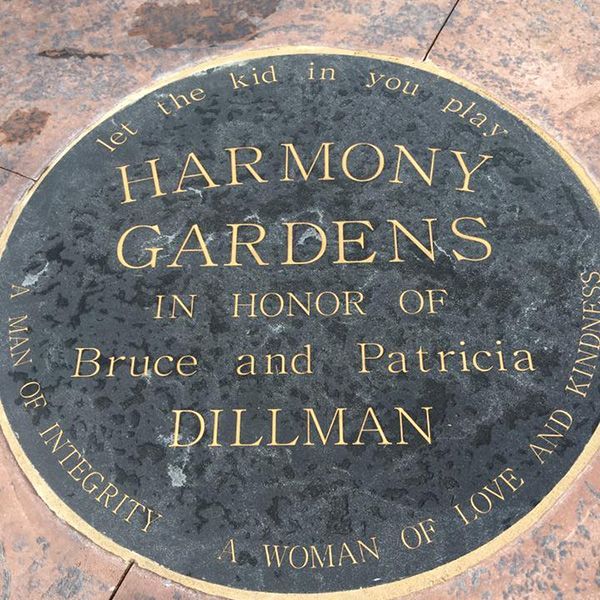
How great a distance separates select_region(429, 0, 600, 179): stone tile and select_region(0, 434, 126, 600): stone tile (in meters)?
2.17

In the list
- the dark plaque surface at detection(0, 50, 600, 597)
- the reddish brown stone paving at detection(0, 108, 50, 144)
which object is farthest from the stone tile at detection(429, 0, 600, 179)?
the reddish brown stone paving at detection(0, 108, 50, 144)

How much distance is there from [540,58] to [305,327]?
156 centimetres

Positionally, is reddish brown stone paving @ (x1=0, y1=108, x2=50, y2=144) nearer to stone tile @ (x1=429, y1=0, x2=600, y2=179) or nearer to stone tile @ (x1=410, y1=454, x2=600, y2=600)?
stone tile @ (x1=429, y1=0, x2=600, y2=179)

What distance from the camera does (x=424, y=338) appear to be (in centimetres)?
274

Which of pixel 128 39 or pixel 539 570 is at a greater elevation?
pixel 128 39

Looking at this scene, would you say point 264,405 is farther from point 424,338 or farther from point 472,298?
point 472,298

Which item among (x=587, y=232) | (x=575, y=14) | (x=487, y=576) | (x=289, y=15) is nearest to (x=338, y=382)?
(x=487, y=576)

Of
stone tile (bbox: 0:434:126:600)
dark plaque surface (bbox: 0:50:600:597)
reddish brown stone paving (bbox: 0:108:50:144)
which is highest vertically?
A: reddish brown stone paving (bbox: 0:108:50:144)

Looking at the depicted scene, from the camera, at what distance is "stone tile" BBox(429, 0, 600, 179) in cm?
318

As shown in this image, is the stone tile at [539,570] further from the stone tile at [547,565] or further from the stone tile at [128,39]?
the stone tile at [128,39]

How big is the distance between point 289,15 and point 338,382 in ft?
5.68

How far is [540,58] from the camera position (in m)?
3.39

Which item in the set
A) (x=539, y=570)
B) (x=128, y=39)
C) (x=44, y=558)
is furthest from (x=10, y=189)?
(x=539, y=570)

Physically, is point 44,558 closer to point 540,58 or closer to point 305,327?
point 305,327
